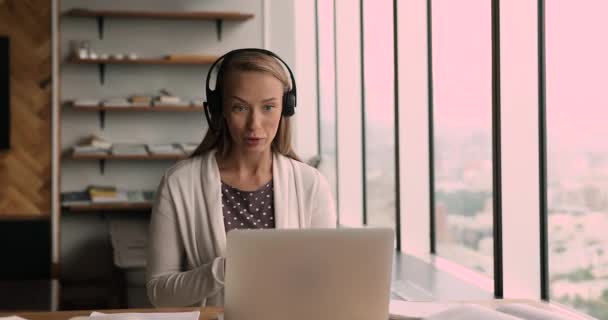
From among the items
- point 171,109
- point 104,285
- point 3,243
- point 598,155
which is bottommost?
point 104,285

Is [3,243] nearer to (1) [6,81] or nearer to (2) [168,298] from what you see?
(1) [6,81]

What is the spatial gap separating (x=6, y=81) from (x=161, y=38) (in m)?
1.11

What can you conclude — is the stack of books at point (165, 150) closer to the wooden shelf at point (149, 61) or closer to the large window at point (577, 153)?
the wooden shelf at point (149, 61)

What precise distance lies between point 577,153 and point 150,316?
1.61m

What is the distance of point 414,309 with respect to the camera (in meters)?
1.46

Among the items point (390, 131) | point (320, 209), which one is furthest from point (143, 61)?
point (320, 209)

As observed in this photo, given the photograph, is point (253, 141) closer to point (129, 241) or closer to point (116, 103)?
point (129, 241)

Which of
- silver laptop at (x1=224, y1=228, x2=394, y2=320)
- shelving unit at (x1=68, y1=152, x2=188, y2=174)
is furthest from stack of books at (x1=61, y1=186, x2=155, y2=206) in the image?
silver laptop at (x1=224, y1=228, x2=394, y2=320)

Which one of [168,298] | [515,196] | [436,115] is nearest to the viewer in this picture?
[168,298]

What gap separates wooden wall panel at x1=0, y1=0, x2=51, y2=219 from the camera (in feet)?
16.7

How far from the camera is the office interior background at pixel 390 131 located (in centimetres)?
246

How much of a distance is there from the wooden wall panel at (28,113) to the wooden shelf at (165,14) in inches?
11.4

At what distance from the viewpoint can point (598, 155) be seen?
234 centimetres

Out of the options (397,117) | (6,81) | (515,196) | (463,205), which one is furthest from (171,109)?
(515,196)
